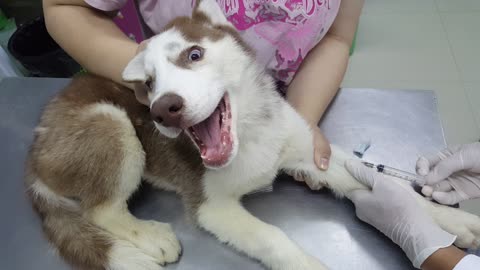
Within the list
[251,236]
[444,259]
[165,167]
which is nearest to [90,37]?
[165,167]

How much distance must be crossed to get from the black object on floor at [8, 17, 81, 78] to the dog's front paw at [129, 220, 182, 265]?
1.80m

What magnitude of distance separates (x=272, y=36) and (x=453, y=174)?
0.73 m

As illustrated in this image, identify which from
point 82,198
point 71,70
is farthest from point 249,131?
point 71,70

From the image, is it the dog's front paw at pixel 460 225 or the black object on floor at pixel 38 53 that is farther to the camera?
the black object on floor at pixel 38 53

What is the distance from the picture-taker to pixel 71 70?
8.87ft

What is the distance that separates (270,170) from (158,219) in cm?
39

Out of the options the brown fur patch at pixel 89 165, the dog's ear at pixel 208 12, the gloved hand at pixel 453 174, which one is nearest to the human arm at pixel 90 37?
the brown fur patch at pixel 89 165

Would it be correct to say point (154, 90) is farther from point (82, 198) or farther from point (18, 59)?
point (18, 59)

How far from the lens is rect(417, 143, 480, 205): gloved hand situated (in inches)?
48.2

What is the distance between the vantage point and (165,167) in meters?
1.29

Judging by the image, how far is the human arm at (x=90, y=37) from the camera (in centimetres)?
129

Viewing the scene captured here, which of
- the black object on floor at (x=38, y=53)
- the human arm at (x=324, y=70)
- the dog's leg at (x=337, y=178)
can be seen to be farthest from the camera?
the black object on floor at (x=38, y=53)

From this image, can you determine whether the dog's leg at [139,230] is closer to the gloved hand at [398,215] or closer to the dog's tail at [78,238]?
the dog's tail at [78,238]

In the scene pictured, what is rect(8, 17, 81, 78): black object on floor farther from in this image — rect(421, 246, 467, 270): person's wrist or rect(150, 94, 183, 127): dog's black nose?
rect(421, 246, 467, 270): person's wrist
